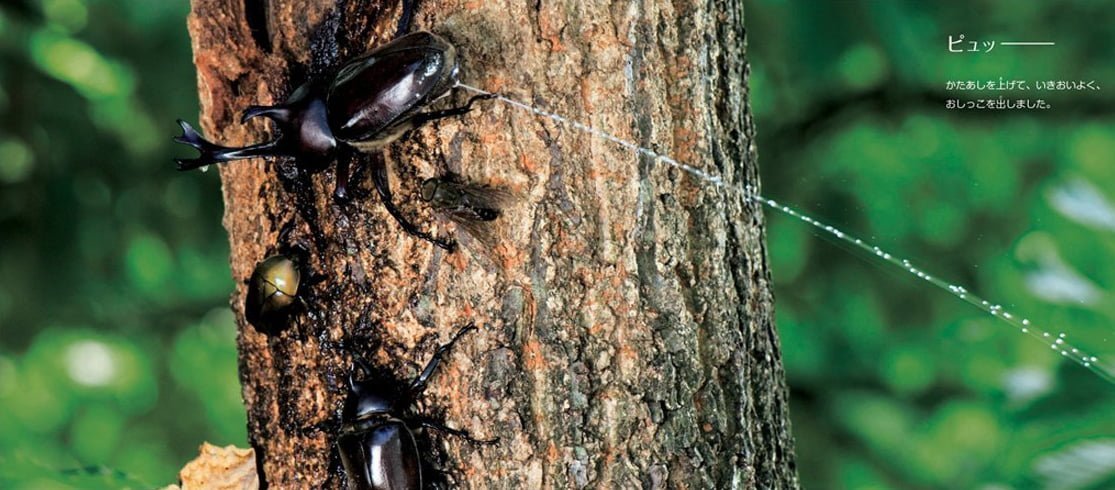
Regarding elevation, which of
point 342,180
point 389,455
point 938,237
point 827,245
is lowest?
point 389,455

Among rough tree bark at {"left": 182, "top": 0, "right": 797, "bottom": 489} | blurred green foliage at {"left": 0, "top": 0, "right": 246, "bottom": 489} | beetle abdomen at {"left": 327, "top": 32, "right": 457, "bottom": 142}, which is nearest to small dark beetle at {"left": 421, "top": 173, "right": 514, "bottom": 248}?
rough tree bark at {"left": 182, "top": 0, "right": 797, "bottom": 489}

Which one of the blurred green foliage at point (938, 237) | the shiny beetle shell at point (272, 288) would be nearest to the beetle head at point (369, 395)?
the shiny beetle shell at point (272, 288)

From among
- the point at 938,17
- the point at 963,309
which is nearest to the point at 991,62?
the point at 938,17

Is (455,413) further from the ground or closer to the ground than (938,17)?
closer to the ground

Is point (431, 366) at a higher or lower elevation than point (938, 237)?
lower

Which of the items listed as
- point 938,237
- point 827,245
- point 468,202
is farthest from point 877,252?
point 468,202

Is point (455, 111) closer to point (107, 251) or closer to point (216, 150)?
point (216, 150)

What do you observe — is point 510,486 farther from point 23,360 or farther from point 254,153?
point 23,360
